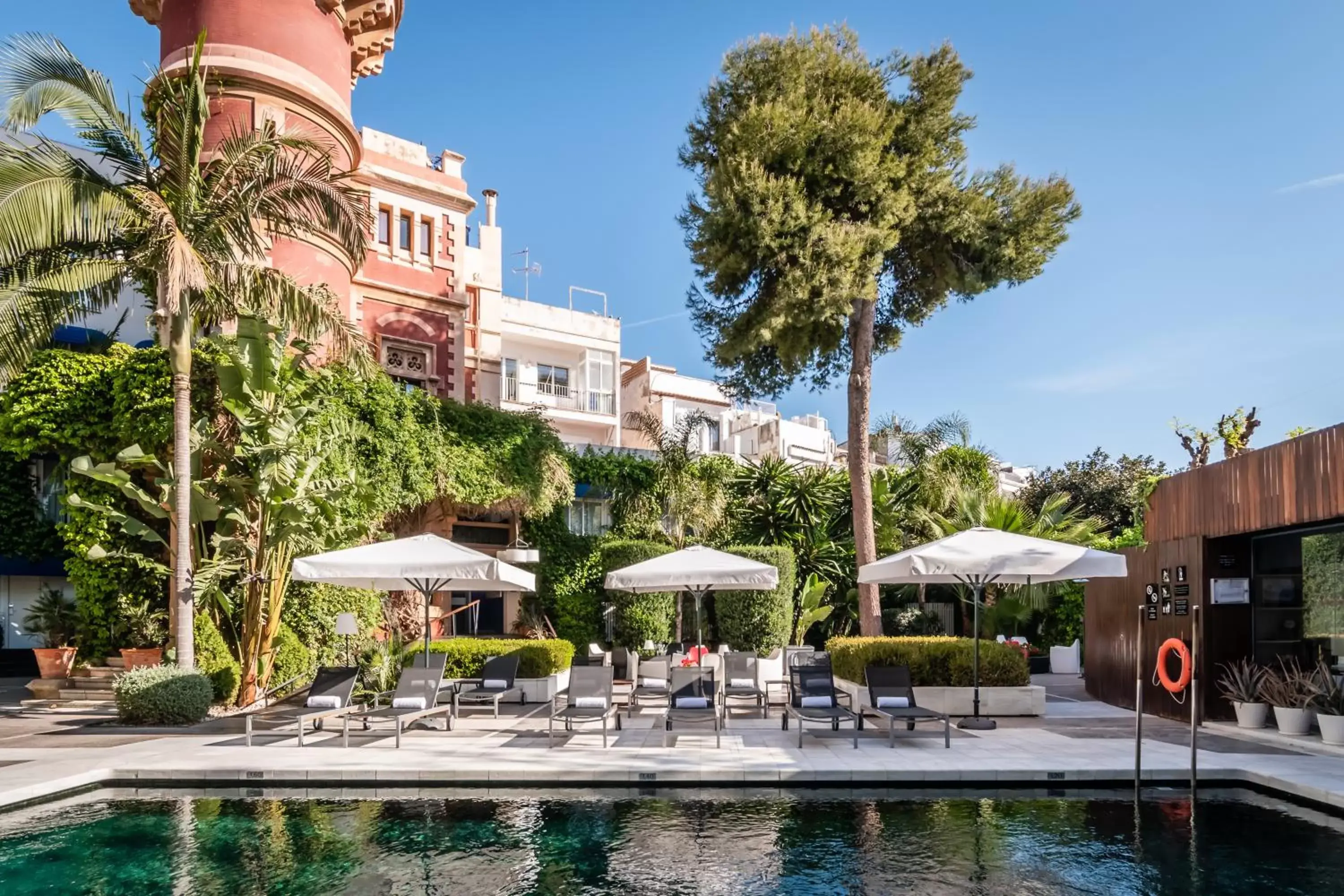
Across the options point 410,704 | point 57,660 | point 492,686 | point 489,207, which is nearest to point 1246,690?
point 492,686

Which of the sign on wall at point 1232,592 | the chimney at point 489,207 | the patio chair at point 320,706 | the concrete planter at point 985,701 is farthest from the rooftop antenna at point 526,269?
the sign on wall at point 1232,592

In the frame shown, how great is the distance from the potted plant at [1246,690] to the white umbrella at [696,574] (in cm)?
638

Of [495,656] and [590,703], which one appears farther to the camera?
[495,656]

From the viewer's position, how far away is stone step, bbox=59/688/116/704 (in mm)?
16422

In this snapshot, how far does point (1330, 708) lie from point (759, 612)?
11995 millimetres

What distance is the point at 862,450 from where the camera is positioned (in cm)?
1984

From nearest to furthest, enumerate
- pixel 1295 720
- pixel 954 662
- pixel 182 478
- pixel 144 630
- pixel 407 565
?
pixel 1295 720 → pixel 407 565 → pixel 182 478 → pixel 954 662 → pixel 144 630

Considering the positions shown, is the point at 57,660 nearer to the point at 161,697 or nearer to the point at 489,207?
the point at 161,697

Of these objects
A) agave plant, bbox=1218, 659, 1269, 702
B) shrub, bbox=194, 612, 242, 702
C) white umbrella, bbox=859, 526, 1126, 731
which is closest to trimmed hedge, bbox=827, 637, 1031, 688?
white umbrella, bbox=859, 526, 1126, 731

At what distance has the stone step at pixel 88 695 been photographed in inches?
647

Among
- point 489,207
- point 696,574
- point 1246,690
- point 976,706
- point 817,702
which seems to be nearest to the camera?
point 817,702

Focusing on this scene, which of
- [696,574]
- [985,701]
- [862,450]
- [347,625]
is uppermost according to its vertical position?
[862,450]

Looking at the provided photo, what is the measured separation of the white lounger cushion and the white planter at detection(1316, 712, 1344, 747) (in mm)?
8664

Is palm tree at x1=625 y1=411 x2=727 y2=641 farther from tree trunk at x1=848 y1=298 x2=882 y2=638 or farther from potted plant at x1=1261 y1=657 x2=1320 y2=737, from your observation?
potted plant at x1=1261 y1=657 x2=1320 y2=737
